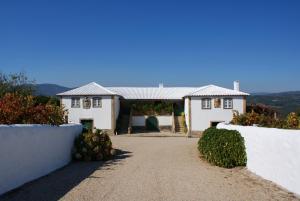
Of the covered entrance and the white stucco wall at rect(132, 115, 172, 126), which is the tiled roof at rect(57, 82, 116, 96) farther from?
the white stucco wall at rect(132, 115, 172, 126)

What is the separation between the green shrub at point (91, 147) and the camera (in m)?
16.7

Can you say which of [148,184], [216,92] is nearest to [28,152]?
[148,184]

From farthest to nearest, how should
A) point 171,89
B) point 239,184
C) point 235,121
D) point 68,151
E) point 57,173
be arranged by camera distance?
1. point 171,89
2. point 235,121
3. point 68,151
4. point 57,173
5. point 239,184

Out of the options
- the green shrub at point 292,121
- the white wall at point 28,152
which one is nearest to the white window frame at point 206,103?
the white wall at point 28,152

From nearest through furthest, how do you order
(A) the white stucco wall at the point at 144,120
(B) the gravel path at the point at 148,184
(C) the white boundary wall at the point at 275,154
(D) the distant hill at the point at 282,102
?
(B) the gravel path at the point at 148,184, (C) the white boundary wall at the point at 275,154, (D) the distant hill at the point at 282,102, (A) the white stucco wall at the point at 144,120

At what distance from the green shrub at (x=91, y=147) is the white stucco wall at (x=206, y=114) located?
23099mm

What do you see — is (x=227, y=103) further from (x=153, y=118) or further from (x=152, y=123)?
(x=152, y=123)

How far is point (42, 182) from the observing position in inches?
439

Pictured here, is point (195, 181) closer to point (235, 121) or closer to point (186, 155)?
point (235, 121)

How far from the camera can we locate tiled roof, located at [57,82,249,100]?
40.6 m

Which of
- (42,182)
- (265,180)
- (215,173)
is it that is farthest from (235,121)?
(42,182)

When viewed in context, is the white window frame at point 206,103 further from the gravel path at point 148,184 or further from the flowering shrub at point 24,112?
the flowering shrub at point 24,112

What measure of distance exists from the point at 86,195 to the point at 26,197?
1265mm

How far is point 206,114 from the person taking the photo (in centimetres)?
4038
